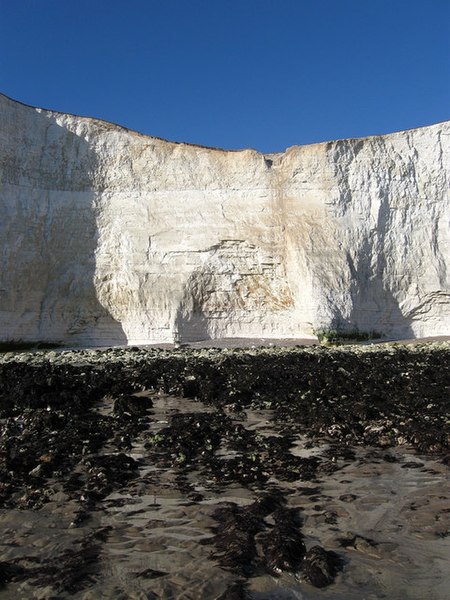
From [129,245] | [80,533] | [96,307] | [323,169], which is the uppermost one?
[323,169]

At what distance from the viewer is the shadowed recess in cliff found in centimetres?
2383

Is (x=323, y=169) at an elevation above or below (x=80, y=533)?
above

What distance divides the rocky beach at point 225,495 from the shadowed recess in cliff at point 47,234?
1576 centimetres

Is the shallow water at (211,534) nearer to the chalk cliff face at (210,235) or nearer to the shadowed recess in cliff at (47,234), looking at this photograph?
the chalk cliff face at (210,235)

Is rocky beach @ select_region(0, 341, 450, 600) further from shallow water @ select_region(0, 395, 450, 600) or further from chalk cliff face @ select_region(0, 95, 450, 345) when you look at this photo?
chalk cliff face @ select_region(0, 95, 450, 345)

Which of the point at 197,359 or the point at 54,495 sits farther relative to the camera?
the point at 197,359

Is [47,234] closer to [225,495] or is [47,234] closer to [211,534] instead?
[225,495]

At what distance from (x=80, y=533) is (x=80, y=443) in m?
2.24

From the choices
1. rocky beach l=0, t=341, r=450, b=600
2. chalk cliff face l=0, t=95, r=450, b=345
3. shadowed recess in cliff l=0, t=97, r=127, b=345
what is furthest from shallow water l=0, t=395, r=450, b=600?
shadowed recess in cliff l=0, t=97, r=127, b=345

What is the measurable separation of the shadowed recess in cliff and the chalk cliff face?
0.05m

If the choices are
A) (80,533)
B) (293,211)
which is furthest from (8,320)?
(80,533)

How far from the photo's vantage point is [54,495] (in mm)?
4469

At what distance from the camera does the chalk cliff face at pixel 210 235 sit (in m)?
24.2

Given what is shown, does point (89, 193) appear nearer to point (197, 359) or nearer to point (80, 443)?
point (197, 359)
